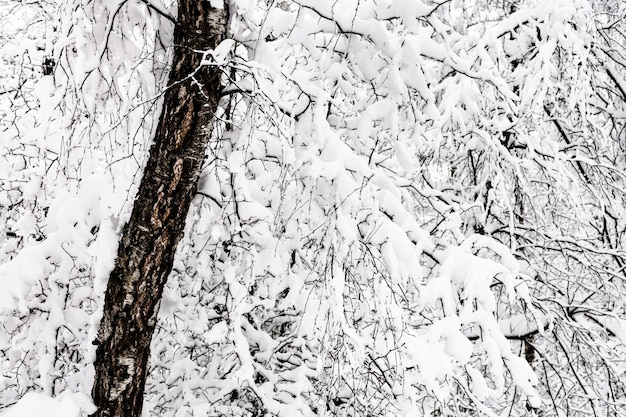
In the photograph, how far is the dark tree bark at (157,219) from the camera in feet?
7.30

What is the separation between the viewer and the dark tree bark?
2225mm

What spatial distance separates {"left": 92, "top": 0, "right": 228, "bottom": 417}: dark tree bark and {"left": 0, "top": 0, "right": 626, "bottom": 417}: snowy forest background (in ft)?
0.28

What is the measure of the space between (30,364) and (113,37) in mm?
2116

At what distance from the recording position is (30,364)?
124 inches

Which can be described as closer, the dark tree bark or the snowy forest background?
the snowy forest background

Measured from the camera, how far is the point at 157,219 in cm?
235

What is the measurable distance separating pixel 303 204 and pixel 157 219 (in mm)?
680

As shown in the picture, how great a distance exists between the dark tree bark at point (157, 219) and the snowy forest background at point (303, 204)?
0.08 m

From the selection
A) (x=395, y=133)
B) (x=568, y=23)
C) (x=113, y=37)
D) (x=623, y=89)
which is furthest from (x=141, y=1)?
(x=623, y=89)

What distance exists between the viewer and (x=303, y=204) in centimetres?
226

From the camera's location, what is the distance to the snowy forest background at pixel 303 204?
2111mm

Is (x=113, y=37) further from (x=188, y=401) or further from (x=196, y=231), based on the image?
(x=188, y=401)

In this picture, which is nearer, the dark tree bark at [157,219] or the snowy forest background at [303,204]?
the snowy forest background at [303,204]

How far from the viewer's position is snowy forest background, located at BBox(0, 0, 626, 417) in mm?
2111
